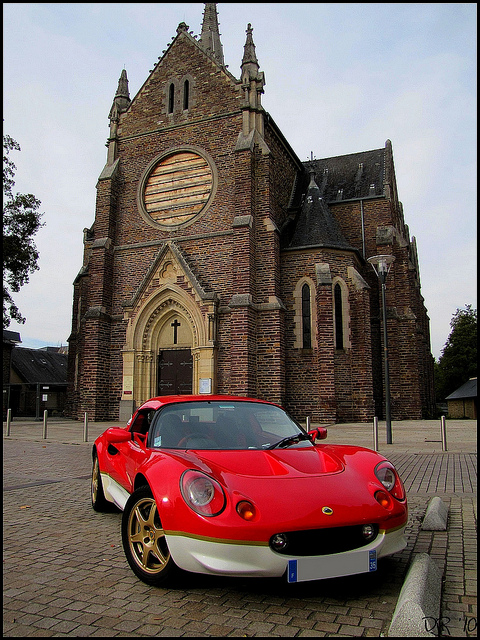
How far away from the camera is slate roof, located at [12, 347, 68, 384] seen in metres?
46.6

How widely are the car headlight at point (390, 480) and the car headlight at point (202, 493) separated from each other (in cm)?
128

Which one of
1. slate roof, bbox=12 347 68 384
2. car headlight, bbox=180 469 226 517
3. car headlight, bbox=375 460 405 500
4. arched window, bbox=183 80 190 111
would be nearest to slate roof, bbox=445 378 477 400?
arched window, bbox=183 80 190 111

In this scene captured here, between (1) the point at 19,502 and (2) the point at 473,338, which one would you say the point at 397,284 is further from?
(2) the point at 473,338

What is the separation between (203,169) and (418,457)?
15.1 meters

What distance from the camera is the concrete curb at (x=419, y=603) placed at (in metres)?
2.44

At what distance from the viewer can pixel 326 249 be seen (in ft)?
65.9

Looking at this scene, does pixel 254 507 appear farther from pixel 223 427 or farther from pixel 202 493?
pixel 223 427

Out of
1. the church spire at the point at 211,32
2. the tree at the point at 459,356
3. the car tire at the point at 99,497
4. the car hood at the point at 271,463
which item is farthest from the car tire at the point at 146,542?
the tree at the point at 459,356

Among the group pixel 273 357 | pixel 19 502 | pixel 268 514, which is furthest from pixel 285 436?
pixel 273 357

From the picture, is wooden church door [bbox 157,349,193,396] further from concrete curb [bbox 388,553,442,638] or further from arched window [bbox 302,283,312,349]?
concrete curb [bbox 388,553,442,638]

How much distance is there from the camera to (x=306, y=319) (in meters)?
19.9

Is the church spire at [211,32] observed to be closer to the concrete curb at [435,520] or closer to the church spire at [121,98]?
the church spire at [121,98]

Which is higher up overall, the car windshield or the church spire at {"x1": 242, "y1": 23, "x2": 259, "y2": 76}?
the church spire at {"x1": 242, "y1": 23, "x2": 259, "y2": 76}

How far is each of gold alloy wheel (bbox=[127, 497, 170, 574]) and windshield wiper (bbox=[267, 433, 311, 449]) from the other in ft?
3.78
